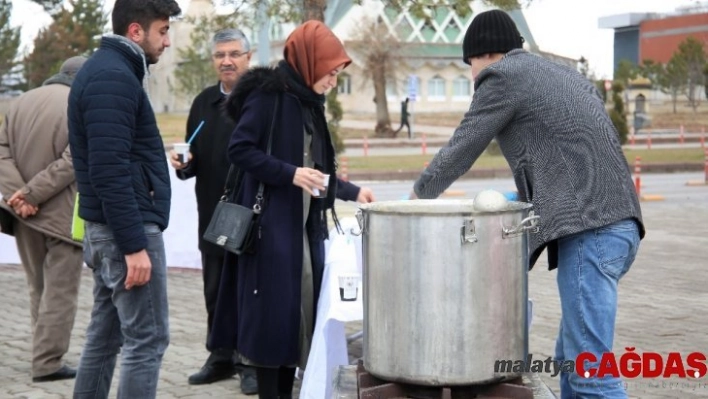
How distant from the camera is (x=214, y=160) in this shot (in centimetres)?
629

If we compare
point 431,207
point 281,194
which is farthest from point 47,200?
point 431,207

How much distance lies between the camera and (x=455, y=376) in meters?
3.40

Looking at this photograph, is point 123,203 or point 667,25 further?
point 667,25

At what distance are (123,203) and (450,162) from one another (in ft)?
4.28

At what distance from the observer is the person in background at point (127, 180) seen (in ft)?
13.8

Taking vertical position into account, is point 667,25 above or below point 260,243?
above

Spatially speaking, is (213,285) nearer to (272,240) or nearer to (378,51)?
(272,240)

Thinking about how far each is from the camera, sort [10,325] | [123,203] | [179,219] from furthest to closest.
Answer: [179,219], [10,325], [123,203]

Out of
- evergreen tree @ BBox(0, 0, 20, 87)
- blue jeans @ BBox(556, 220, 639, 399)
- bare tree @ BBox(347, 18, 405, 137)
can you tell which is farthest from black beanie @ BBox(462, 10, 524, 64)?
evergreen tree @ BBox(0, 0, 20, 87)

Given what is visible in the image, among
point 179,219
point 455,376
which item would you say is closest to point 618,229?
point 455,376

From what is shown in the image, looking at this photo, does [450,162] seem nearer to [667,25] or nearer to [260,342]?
[260,342]

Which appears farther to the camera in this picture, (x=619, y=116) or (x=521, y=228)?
(x=619, y=116)

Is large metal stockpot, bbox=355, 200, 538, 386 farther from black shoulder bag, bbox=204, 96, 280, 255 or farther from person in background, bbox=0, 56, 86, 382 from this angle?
person in background, bbox=0, 56, 86, 382

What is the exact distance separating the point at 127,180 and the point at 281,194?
3.37 ft
